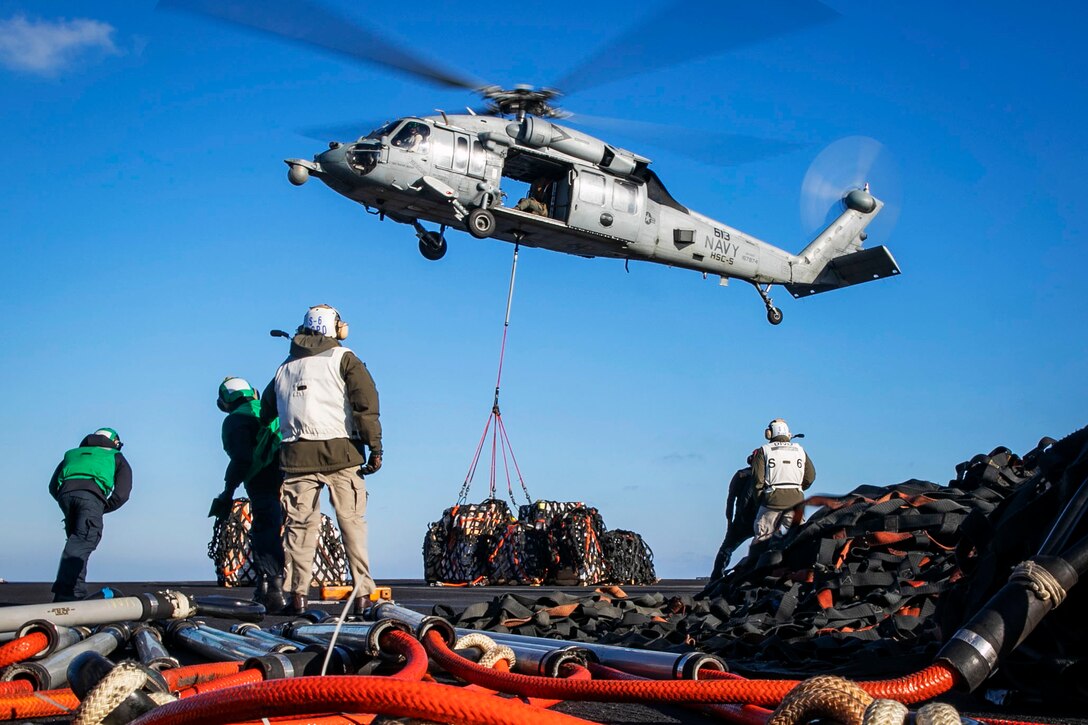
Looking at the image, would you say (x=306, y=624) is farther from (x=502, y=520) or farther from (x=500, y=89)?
(x=500, y=89)

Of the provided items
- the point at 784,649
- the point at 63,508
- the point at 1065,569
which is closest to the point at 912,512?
the point at 784,649

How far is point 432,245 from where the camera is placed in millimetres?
19312

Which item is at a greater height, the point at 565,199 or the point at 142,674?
the point at 565,199

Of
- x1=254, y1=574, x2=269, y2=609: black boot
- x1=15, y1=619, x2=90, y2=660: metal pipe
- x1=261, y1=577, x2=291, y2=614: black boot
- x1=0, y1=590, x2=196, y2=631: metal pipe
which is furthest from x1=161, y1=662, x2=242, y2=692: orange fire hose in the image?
x1=254, y1=574, x2=269, y2=609: black boot

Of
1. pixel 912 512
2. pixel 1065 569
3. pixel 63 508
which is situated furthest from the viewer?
pixel 63 508

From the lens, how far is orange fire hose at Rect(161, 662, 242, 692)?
9.70 feet

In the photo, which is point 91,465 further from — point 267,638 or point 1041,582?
point 1041,582

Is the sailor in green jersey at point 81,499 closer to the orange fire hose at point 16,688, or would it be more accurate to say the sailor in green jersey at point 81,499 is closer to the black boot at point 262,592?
the black boot at point 262,592

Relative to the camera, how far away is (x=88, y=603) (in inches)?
195

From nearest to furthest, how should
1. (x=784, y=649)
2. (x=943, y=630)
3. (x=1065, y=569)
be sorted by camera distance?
(x=1065, y=569), (x=943, y=630), (x=784, y=649)

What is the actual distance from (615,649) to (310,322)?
16.8 feet

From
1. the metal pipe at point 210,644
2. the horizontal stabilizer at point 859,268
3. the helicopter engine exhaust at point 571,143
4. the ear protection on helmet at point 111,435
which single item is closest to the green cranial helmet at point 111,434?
the ear protection on helmet at point 111,435

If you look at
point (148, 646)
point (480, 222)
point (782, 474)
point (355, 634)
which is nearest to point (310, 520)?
point (148, 646)

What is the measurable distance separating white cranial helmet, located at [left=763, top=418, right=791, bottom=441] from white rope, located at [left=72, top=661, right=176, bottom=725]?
10.8 m
